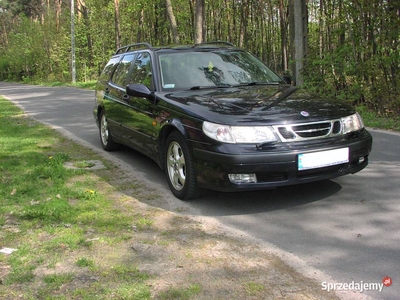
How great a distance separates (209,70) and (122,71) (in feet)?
6.03

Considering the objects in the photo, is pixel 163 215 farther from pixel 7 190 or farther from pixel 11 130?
pixel 11 130

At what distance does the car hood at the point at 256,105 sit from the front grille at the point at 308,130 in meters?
0.05

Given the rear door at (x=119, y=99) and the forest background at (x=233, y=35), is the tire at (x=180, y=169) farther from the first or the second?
the forest background at (x=233, y=35)

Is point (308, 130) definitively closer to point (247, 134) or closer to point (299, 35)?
point (247, 134)

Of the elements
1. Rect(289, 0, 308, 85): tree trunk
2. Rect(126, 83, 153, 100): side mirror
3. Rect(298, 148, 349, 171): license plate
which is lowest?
Rect(298, 148, 349, 171): license plate

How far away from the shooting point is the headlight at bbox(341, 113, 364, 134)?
4414mm

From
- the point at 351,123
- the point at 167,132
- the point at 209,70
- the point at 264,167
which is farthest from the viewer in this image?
the point at 209,70

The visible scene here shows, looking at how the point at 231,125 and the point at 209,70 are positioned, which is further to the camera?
the point at 209,70

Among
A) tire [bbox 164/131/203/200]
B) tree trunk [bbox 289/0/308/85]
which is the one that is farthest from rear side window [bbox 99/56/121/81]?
tree trunk [bbox 289/0/308/85]

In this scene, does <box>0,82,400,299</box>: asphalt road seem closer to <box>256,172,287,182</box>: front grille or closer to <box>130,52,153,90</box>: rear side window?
<box>256,172,287,182</box>: front grille

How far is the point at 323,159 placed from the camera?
4.14 metres

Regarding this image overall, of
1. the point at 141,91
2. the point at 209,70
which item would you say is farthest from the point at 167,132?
the point at 209,70

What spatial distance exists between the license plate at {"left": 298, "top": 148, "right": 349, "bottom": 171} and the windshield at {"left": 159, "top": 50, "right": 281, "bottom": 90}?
1645 millimetres

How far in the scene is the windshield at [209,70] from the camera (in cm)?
532
